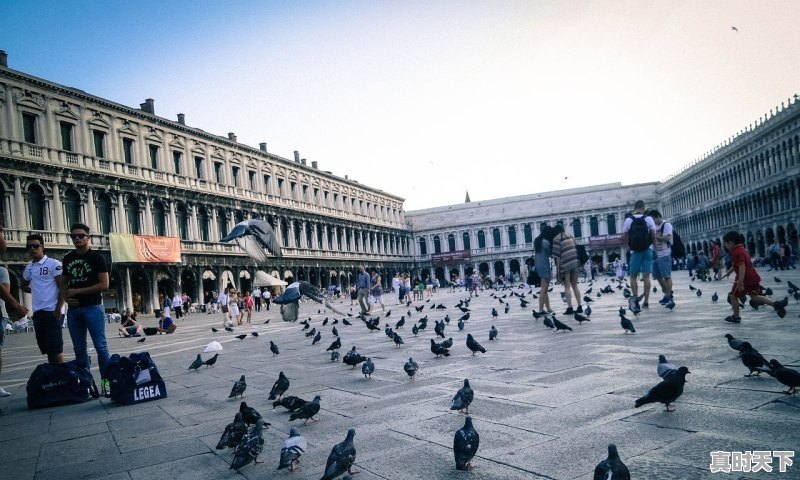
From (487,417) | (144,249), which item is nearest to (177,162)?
(144,249)

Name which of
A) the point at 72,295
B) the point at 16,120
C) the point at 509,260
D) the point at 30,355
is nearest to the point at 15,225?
→ the point at 16,120

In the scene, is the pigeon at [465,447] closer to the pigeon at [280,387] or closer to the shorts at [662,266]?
the pigeon at [280,387]

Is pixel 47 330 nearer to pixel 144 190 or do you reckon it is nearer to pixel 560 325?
pixel 560 325

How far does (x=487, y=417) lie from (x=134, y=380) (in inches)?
144

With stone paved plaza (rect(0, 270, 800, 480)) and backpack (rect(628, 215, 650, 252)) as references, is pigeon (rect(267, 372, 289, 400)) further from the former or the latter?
backpack (rect(628, 215, 650, 252))

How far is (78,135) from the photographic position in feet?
84.0

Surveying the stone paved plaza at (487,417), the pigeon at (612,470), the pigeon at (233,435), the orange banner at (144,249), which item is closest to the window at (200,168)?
the orange banner at (144,249)

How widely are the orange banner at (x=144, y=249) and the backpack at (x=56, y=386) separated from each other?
23.0 m

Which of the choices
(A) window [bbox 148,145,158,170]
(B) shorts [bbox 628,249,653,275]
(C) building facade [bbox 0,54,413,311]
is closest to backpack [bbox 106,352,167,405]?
(B) shorts [bbox 628,249,653,275]

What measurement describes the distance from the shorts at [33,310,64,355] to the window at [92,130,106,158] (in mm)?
24448

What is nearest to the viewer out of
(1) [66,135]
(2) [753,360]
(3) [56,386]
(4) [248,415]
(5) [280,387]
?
(4) [248,415]

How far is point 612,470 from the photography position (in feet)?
6.96

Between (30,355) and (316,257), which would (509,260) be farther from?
(30,355)

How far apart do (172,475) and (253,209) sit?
118 feet
